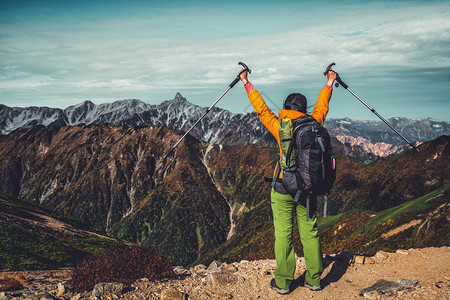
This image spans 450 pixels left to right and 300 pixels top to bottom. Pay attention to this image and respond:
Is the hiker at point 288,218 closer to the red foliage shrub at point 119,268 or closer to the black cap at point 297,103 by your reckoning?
the black cap at point 297,103

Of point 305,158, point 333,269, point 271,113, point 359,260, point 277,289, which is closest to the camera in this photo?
point 305,158

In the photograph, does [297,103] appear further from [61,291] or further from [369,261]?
[61,291]

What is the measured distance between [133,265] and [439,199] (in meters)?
57.1

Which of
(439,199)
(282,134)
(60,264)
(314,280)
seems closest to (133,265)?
(314,280)

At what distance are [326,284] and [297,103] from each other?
6269mm

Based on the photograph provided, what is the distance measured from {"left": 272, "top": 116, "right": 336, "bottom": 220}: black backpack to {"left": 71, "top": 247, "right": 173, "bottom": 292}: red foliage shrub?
6704 mm

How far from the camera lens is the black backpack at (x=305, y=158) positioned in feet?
26.0

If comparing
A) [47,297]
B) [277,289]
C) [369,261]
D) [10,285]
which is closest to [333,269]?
[369,261]

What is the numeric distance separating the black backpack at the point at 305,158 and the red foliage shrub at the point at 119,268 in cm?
670

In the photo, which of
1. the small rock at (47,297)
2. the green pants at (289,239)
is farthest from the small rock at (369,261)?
the small rock at (47,297)

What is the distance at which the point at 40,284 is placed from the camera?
12.1 metres

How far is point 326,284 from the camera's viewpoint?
10023 millimetres

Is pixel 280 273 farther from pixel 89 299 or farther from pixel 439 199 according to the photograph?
pixel 439 199

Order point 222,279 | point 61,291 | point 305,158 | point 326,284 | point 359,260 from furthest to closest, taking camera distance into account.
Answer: point 359,260 → point 222,279 → point 326,284 → point 61,291 → point 305,158
